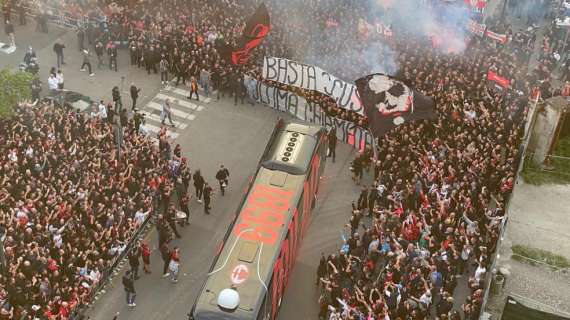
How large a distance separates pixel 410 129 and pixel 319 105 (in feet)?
14.5

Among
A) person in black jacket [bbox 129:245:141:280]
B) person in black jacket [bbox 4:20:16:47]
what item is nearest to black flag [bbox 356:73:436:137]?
person in black jacket [bbox 129:245:141:280]

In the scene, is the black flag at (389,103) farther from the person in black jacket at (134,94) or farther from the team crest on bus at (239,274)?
the person in black jacket at (134,94)

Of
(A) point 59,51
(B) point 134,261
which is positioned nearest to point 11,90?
(A) point 59,51

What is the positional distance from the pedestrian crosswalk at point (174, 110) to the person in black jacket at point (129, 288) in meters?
9.03

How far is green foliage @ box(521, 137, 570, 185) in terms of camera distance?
87.5ft

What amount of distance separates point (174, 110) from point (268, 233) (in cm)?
1412

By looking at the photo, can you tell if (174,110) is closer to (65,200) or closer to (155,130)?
(155,130)

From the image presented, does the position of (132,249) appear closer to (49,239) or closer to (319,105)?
(49,239)

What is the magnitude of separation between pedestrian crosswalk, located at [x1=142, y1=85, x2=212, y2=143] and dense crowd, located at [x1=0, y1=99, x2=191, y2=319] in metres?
2.07

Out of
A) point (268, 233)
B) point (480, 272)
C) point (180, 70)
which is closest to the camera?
point (268, 233)

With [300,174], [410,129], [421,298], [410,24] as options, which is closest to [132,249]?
[300,174]

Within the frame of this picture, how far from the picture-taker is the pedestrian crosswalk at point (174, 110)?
32062 mm

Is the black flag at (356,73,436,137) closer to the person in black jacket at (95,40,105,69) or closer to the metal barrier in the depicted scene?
the metal barrier

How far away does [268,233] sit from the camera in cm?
2075
